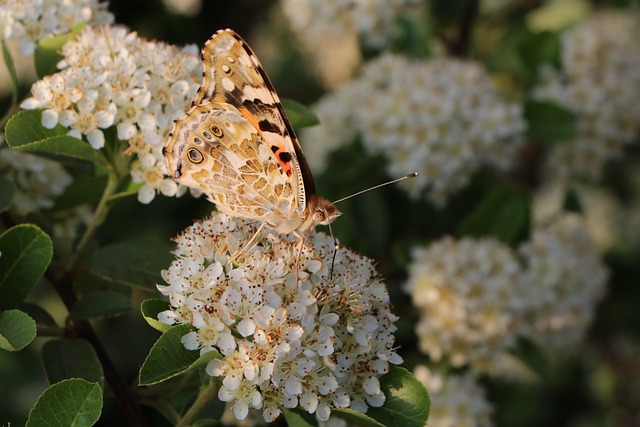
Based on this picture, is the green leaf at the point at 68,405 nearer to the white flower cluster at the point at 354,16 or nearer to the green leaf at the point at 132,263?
the green leaf at the point at 132,263

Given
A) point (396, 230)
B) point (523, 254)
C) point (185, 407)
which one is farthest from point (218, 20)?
point (185, 407)

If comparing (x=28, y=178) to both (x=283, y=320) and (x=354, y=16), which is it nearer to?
(x=283, y=320)

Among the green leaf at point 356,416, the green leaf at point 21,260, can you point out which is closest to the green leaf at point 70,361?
the green leaf at point 21,260

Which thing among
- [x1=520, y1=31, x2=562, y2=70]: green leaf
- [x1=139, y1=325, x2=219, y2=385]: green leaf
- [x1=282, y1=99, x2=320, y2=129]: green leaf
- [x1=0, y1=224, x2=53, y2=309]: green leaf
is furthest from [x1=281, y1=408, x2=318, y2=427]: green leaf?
[x1=520, y1=31, x2=562, y2=70]: green leaf

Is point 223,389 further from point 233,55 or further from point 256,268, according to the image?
point 233,55

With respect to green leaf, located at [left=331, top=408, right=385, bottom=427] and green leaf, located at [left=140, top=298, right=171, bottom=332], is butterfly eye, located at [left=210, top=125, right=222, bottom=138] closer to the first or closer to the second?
green leaf, located at [left=140, top=298, right=171, bottom=332]

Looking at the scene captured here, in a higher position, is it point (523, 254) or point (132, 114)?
point (523, 254)
